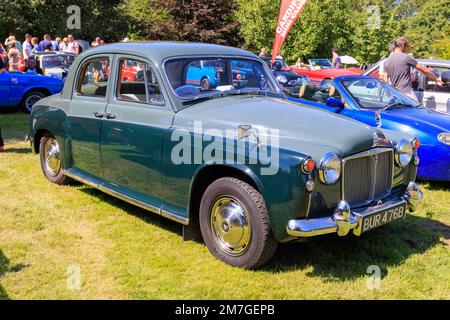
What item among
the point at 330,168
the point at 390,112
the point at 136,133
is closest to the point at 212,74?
the point at 136,133

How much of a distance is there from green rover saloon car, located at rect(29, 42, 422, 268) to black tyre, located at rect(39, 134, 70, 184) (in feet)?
2.15

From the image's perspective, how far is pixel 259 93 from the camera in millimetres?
5039

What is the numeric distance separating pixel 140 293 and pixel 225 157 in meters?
1.28

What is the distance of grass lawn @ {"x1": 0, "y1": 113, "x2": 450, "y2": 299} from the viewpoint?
12.2 feet

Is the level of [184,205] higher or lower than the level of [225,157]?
lower

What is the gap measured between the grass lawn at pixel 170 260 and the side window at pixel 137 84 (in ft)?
4.48

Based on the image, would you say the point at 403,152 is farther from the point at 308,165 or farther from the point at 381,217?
the point at 308,165

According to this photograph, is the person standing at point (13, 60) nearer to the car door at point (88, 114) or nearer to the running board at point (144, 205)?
the car door at point (88, 114)

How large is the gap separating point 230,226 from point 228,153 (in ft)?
2.06

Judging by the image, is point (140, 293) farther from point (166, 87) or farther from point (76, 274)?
point (166, 87)

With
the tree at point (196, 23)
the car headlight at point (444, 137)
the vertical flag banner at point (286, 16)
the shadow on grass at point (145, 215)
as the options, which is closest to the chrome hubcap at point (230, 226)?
the shadow on grass at point (145, 215)
